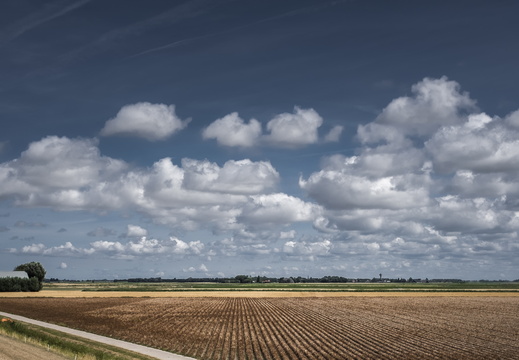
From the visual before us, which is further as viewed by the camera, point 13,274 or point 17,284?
point 13,274

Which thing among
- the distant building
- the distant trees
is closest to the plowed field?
the distant trees

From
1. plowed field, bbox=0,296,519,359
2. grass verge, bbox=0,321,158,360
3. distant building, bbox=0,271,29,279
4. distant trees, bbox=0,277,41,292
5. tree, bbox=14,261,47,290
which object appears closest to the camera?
grass verge, bbox=0,321,158,360

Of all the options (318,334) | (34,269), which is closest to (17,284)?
(34,269)

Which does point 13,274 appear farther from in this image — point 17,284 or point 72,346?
point 72,346

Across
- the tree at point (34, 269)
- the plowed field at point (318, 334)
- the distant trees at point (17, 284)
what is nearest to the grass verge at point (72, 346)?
the plowed field at point (318, 334)

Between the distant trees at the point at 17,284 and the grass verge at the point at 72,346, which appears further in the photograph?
the distant trees at the point at 17,284

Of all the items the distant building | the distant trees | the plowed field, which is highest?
the distant building

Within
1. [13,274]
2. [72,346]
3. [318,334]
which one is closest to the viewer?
[72,346]

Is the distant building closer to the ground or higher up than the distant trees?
higher up

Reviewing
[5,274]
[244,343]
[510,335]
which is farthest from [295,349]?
[5,274]

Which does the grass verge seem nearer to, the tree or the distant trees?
the distant trees

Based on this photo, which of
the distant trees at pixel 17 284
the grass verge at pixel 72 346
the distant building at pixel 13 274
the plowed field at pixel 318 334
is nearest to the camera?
the grass verge at pixel 72 346

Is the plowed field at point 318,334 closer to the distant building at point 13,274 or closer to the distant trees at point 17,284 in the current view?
the distant trees at point 17,284

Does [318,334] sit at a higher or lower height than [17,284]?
lower
